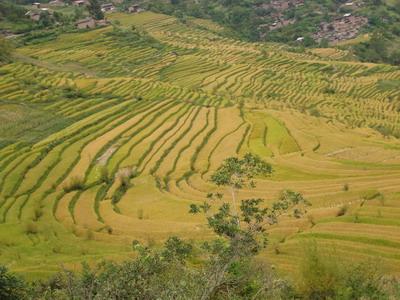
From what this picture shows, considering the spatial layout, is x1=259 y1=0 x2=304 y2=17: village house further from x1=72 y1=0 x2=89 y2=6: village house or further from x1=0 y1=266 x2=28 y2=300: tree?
x1=0 y1=266 x2=28 y2=300: tree

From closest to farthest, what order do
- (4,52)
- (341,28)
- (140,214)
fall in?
(140,214)
(4,52)
(341,28)

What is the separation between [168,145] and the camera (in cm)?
4538

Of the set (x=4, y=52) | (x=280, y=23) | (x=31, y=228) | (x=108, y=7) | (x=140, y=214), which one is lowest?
(x=280, y=23)

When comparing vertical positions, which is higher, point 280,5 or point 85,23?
point 85,23

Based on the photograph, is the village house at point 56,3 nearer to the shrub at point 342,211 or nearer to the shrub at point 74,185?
the shrub at point 74,185

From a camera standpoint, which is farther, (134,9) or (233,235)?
(134,9)

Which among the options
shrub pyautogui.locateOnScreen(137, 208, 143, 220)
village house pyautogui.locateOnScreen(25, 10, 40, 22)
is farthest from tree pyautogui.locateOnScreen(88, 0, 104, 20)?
shrub pyautogui.locateOnScreen(137, 208, 143, 220)

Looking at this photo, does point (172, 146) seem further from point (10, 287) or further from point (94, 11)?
point (94, 11)

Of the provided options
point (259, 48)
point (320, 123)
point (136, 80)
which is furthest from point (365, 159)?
point (259, 48)

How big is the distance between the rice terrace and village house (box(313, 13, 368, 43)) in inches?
1467

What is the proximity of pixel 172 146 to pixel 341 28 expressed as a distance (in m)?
94.3

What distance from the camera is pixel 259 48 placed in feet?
321

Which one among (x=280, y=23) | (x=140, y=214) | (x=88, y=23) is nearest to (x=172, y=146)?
(x=140, y=214)

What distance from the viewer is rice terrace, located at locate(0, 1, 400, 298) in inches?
1044
